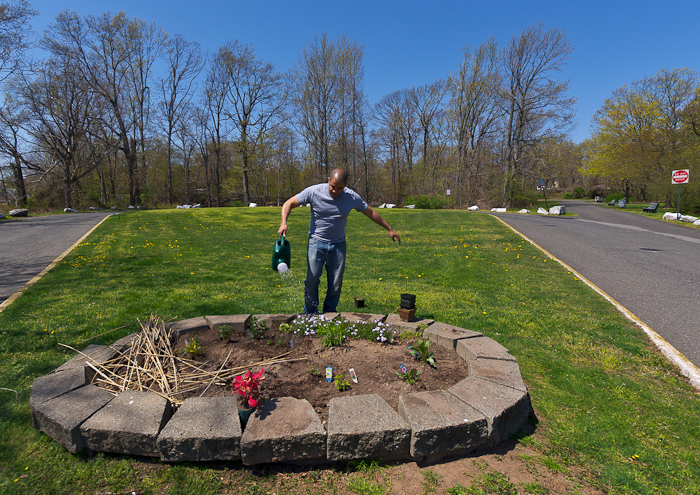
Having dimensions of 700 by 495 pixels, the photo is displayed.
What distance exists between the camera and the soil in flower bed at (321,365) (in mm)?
2514

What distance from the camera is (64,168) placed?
2389 centimetres

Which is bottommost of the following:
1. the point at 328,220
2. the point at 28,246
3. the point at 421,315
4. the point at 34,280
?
the point at 421,315

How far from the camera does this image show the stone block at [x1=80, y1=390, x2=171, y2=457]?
1964mm

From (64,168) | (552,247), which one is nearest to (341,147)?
(64,168)

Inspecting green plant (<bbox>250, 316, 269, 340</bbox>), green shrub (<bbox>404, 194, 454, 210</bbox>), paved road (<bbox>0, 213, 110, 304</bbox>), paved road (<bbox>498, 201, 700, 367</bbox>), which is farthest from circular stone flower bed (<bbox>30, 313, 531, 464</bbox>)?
green shrub (<bbox>404, 194, 454, 210</bbox>)

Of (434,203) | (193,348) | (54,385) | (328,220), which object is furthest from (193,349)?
(434,203)

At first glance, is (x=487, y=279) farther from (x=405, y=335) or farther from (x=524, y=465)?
(x=524, y=465)

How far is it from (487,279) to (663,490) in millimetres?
4467

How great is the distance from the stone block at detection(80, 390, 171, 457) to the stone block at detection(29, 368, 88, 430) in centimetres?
45

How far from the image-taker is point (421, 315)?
14.3 ft

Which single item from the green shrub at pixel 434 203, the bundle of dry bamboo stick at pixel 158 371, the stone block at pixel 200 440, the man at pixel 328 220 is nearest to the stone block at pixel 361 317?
the man at pixel 328 220

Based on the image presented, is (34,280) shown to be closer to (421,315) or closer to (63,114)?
(421,315)

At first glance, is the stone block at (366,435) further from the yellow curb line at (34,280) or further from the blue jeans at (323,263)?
the yellow curb line at (34,280)

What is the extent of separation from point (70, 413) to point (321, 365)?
1.67 m
